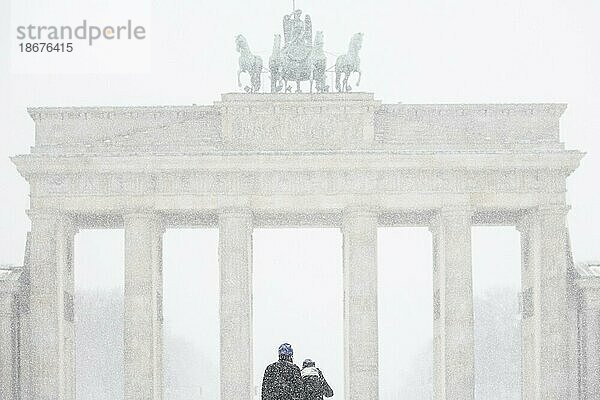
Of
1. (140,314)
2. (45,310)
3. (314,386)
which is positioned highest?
(45,310)

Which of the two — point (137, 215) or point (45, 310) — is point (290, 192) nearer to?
point (137, 215)

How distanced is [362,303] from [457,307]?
442 centimetres

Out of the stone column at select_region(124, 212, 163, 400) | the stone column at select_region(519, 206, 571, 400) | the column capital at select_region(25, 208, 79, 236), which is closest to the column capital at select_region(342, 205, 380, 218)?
the stone column at select_region(519, 206, 571, 400)

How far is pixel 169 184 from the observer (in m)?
70.4

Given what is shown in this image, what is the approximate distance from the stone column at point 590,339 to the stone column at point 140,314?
19.7m

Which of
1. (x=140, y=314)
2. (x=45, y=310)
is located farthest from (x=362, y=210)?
(x=45, y=310)

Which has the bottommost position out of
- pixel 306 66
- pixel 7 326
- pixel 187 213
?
pixel 7 326

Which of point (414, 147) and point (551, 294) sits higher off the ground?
point (414, 147)

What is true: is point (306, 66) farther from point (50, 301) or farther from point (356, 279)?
point (50, 301)

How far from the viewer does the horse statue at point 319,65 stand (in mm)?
70625

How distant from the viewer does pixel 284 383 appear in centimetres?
2717

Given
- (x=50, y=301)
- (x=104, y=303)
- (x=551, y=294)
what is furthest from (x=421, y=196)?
(x=104, y=303)

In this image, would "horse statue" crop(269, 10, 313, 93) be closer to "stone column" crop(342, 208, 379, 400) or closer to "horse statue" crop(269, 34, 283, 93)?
"horse statue" crop(269, 34, 283, 93)

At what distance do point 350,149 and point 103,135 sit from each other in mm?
11591
